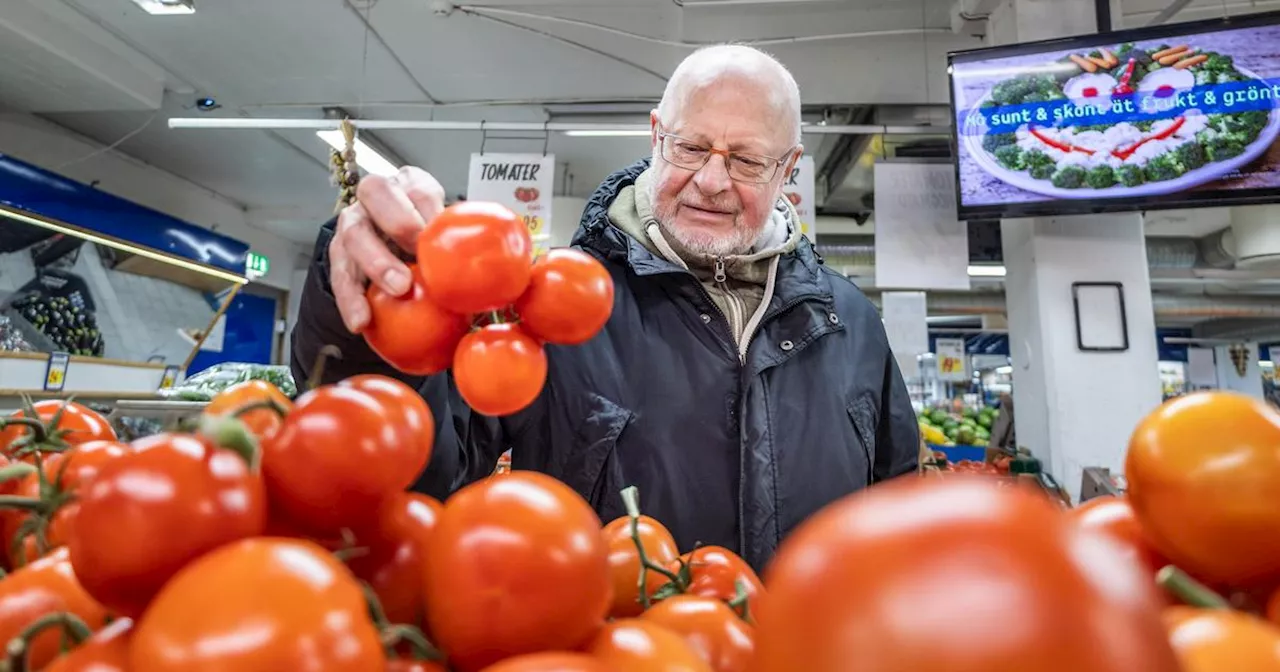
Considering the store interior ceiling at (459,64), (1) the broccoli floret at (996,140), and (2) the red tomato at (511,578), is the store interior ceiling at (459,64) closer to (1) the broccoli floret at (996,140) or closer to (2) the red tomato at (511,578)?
(1) the broccoli floret at (996,140)

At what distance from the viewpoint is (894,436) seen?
195cm

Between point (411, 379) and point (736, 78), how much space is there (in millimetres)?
1182

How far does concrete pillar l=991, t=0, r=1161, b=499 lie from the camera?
14.4 ft

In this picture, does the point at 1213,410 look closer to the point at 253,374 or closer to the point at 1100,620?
the point at 1100,620

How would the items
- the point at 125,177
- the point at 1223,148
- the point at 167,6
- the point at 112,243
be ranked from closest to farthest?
1. the point at 1223,148
2. the point at 167,6
3. the point at 112,243
4. the point at 125,177

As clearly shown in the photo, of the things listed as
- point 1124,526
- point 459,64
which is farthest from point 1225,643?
point 459,64

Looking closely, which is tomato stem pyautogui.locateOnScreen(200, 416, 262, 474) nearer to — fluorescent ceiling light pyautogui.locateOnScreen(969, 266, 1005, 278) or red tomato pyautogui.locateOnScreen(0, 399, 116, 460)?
red tomato pyautogui.locateOnScreen(0, 399, 116, 460)

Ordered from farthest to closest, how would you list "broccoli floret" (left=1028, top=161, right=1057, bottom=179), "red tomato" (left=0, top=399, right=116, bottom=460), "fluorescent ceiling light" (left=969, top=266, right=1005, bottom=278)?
"fluorescent ceiling light" (left=969, top=266, right=1005, bottom=278) < "broccoli floret" (left=1028, top=161, right=1057, bottom=179) < "red tomato" (left=0, top=399, right=116, bottom=460)

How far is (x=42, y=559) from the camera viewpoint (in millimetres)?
584

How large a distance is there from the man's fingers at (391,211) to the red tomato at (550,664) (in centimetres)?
57

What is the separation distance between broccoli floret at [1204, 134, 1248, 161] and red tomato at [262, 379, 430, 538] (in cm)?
471

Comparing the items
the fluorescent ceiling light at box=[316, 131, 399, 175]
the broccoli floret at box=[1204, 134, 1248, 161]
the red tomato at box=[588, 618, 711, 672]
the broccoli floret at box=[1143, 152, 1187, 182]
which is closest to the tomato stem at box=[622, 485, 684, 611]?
the red tomato at box=[588, 618, 711, 672]

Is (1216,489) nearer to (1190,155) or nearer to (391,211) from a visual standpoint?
(391,211)

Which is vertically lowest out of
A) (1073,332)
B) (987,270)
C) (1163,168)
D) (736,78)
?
(1073,332)
